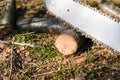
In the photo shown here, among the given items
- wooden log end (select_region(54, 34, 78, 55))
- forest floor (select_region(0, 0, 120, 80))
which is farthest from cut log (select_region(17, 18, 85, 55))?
forest floor (select_region(0, 0, 120, 80))

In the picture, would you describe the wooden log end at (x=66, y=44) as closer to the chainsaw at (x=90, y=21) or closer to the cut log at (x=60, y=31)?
the cut log at (x=60, y=31)

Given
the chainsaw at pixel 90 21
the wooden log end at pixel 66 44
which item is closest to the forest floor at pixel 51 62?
the wooden log end at pixel 66 44

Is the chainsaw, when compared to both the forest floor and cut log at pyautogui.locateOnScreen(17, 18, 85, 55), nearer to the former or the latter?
cut log at pyautogui.locateOnScreen(17, 18, 85, 55)

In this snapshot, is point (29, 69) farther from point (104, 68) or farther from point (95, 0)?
point (95, 0)

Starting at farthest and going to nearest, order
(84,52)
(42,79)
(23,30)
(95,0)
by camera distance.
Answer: (95,0) < (23,30) < (84,52) < (42,79)

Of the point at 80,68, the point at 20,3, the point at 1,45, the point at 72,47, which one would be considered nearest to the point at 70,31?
the point at 72,47

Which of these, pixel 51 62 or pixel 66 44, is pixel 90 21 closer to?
pixel 66 44
